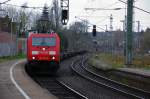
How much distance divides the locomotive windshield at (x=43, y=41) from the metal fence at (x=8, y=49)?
29981 millimetres

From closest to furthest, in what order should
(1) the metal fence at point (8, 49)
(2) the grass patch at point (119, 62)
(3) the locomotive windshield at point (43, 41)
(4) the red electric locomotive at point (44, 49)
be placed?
(4) the red electric locomotive at point (44, 49) → (3) the locomotive windshield at point (43, 41) → (2) the grass patch at point (119, 62) → (1) the metal fence at point (8, 49)

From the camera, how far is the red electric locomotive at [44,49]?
1185 inches

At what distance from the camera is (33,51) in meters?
30.3

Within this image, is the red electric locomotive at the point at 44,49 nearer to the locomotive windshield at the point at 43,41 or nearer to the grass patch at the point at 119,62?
the locomotive windshield at the point at 43,41

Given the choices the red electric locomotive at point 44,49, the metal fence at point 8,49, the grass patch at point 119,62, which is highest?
the red electric locomotive at point 44,49

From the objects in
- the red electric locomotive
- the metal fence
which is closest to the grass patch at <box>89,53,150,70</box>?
the red electric locomotive

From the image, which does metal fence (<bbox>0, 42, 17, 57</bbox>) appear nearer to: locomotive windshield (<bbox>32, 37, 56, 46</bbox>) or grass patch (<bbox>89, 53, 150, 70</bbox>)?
grass patch (<bbox>89, 53, 150, 70</bbox>)

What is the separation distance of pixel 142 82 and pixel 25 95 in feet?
34.3

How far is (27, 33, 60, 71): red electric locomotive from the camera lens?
30.1 meters

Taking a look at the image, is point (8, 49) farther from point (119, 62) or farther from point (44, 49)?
point (44, 49)

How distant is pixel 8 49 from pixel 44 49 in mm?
35337

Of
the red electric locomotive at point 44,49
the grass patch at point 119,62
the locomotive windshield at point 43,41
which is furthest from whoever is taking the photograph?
the grass patch at point 119,62

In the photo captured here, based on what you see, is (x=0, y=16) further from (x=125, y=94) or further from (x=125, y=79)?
(x=125, y=94)

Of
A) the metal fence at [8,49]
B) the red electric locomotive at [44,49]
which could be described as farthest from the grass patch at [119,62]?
the metal fence at [8,49]
